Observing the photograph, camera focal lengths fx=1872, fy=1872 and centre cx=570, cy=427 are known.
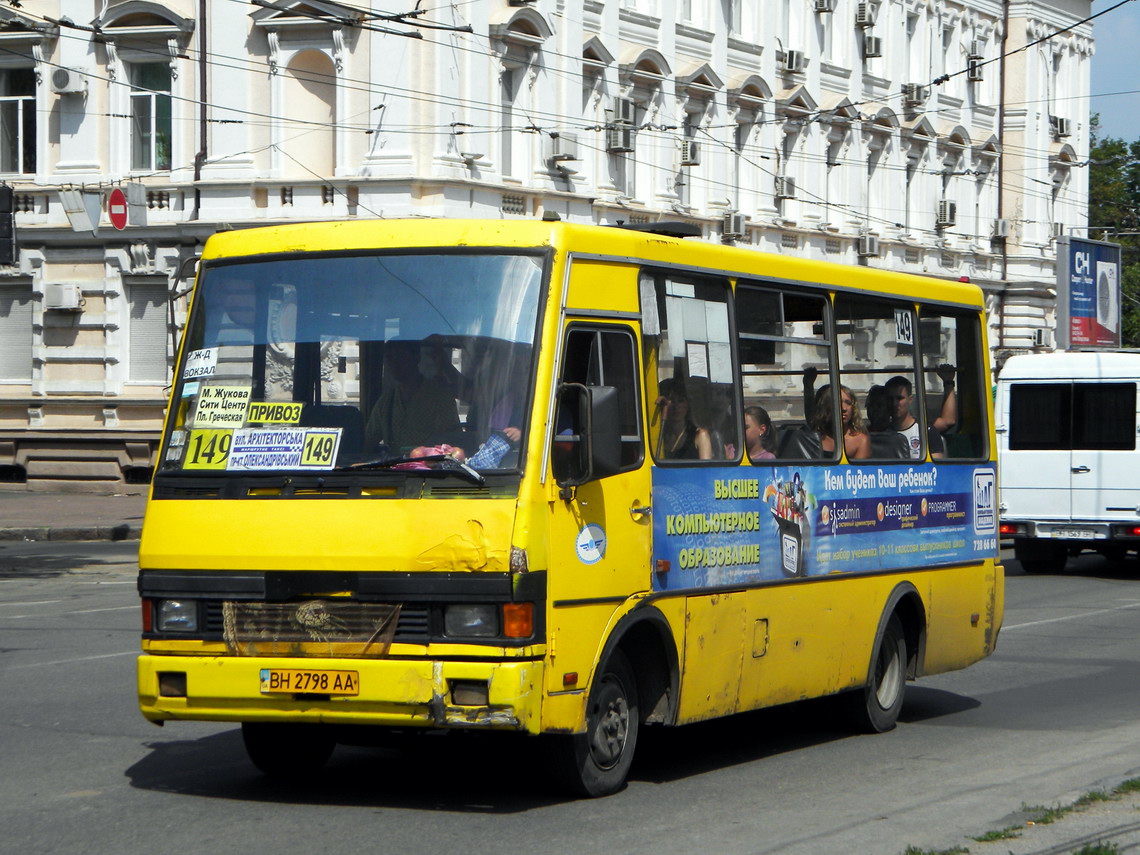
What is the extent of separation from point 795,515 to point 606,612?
1.95 m

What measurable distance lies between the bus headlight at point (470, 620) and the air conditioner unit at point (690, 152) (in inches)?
1232

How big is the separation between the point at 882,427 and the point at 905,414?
0.37m

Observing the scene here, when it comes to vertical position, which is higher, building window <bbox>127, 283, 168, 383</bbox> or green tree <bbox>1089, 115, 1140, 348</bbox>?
green tree <bbox>1089, 115, 1140, 348</bbox>

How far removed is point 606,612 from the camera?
A: 7.83m

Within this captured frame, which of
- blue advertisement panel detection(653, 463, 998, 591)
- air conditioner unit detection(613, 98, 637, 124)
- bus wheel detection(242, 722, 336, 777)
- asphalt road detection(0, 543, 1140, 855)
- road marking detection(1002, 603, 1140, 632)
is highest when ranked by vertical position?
air conditioner unit detection(613, 98, 637, 124)

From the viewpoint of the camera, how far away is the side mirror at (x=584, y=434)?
7.57m

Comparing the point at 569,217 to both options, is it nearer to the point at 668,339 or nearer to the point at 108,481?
the point at 108,481

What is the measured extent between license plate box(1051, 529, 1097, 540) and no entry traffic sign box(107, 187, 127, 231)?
17.4 meters

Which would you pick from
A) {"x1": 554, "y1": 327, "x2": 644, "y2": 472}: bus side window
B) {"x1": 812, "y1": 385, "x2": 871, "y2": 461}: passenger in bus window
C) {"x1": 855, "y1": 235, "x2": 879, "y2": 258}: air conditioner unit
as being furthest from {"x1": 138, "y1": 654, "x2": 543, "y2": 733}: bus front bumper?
{"x1": 855, "y1": 235, "x2": 879, "y2": 258}: air conditioner unit

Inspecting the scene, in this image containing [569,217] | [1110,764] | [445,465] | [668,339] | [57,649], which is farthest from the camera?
[569,217]

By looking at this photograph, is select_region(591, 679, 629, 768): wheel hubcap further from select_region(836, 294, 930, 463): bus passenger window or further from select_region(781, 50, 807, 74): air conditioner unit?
select_region(781, 50, 807, 74): air conditioner unit

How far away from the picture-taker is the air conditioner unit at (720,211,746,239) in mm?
38906

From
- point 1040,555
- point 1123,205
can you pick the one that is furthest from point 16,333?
point 1123,205

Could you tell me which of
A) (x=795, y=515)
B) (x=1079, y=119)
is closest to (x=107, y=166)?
(x=795, y=515)
